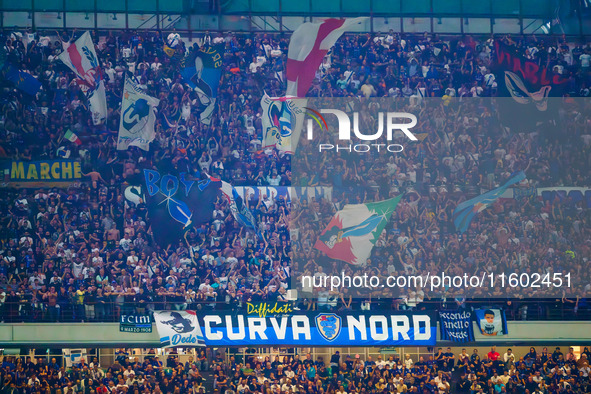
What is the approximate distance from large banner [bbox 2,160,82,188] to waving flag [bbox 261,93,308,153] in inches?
273

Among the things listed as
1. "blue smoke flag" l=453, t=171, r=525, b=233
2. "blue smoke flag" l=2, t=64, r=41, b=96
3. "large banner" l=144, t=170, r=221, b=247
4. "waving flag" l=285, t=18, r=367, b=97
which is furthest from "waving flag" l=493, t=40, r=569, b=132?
"blue smoke flag" l=2, t=64, r=41, b=96

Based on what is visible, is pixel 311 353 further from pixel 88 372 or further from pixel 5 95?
pixel 5 95

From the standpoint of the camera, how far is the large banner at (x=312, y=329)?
89.7 ft

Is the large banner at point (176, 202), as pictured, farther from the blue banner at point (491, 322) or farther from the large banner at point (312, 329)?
the blue banner at point (491, 322)

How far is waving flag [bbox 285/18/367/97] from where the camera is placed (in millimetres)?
33719

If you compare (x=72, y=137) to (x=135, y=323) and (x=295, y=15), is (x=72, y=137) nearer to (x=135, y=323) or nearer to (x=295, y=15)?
(x=135, y=323)

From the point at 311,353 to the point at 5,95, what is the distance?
15.0 metres

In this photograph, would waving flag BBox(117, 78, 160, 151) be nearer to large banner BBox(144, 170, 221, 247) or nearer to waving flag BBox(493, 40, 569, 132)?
large banner BBox(144, 170, 221, 247)

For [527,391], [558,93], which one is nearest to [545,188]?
[558,93]

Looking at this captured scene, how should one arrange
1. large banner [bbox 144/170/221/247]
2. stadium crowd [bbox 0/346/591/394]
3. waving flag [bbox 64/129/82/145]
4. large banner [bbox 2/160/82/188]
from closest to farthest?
stadium crowd [bbox 0/346/591/394] → large banner [bbox 144/170/221/247] → large banner [bbox 2/160/82/188] → waving flag [bbox 64/129/82/145]

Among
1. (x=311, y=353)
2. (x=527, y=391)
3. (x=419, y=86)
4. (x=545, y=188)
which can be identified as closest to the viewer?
(x=527, y=391)

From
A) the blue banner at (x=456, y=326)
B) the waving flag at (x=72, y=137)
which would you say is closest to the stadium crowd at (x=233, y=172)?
the waving flag at (x=72, y=137)

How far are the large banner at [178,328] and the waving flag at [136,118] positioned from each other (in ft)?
26.0

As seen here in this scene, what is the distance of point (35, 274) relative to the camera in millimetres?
29094
